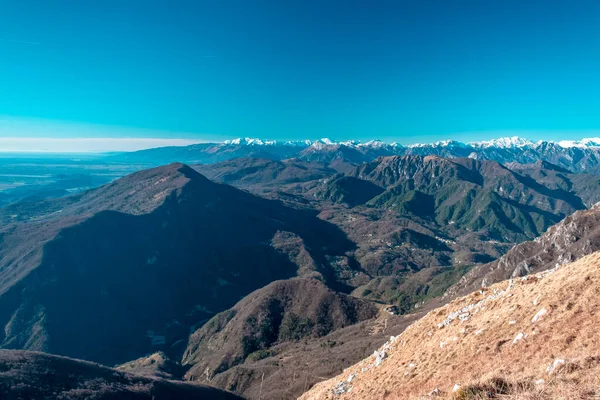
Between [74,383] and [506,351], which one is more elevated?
[506,351]

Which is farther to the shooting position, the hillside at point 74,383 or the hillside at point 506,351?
the hillside at point 74,383

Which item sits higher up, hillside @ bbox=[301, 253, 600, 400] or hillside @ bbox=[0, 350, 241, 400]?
hillside @ bbox=[301, 253, 600, 400]

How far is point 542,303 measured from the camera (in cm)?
3697

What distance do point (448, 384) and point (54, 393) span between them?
131977mm

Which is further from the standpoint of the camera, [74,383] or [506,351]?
[74,383]

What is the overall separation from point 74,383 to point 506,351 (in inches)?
5628

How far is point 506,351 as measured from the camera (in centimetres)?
3200

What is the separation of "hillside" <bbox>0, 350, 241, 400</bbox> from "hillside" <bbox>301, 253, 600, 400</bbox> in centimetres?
10088

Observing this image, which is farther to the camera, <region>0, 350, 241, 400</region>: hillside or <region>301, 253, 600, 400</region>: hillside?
<region>0, 350, 241, 400</region>: hillside

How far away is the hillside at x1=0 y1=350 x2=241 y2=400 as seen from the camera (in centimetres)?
10900

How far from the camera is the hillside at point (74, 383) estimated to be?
358 ft

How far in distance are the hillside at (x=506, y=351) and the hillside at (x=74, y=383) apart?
100880 mm

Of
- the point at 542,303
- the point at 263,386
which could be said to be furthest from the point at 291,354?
the point at 542,303

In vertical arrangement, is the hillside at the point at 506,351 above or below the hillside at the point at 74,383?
above
